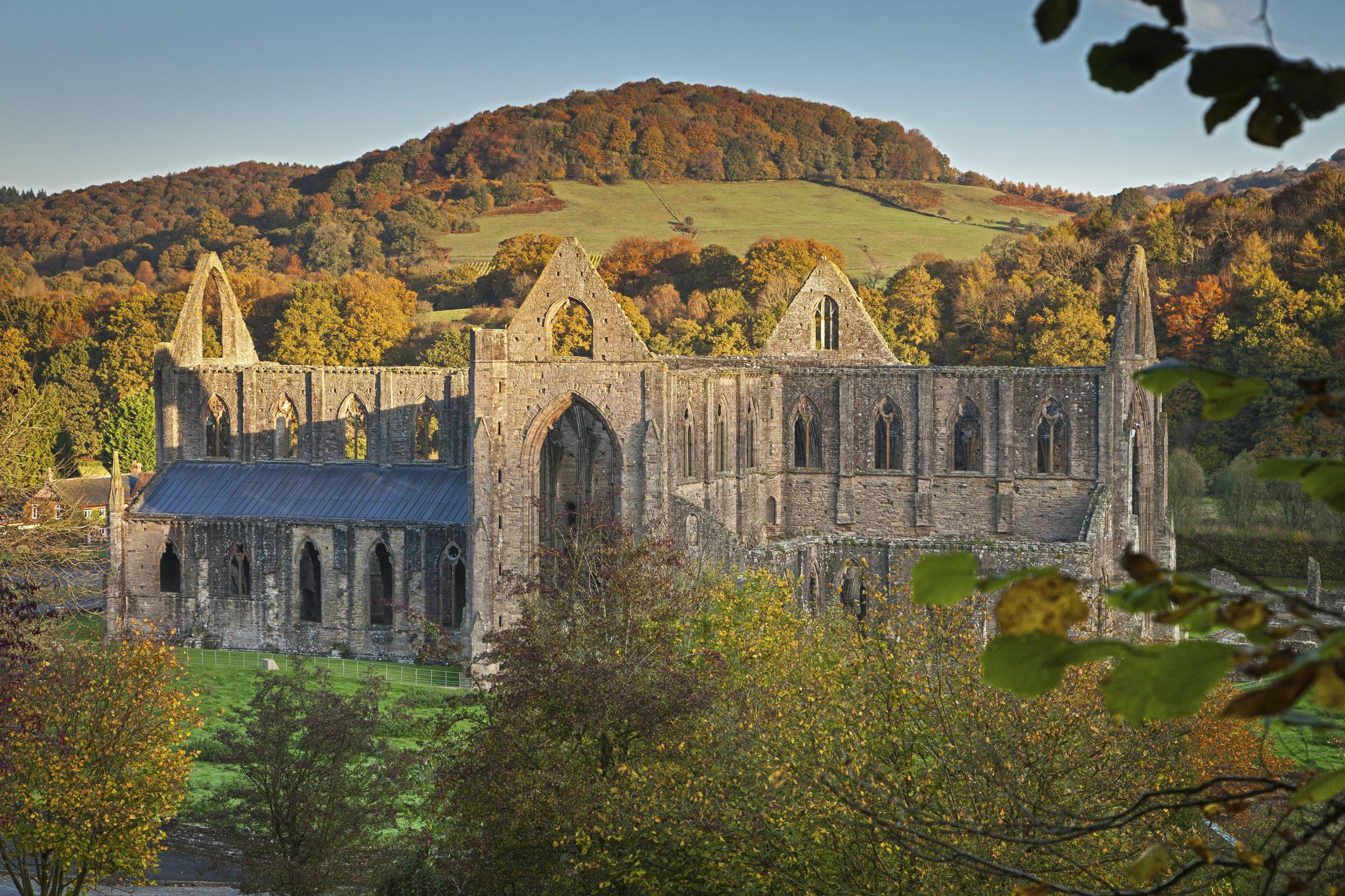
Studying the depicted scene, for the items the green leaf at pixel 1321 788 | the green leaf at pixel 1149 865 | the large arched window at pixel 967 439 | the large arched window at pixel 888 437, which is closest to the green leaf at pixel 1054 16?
the green leaf at pixel 1321 788

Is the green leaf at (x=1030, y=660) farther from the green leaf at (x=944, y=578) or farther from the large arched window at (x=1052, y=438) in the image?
the large arched window at (x=1052, y=438)

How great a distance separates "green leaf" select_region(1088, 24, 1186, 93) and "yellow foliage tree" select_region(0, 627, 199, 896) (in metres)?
15.9

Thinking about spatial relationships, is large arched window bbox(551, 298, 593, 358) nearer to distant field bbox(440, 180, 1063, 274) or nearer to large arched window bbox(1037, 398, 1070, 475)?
distant field bbox(440, 180, 1063, 274)

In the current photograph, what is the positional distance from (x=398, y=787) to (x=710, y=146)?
92.4 metres

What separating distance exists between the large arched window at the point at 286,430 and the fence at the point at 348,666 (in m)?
6.79

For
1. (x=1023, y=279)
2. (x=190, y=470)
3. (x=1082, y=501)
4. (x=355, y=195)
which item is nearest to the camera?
(x=1082, y=501)

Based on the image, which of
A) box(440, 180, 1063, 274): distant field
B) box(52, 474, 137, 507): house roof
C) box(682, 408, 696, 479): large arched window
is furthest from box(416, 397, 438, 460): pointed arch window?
box(440, 180, 1063, 274): distant field

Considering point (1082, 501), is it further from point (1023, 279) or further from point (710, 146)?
point (710, 146)

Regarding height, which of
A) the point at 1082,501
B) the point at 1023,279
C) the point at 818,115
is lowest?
the point at 1082,501

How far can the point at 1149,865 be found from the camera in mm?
2881

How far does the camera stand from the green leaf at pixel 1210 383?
8.25 ft

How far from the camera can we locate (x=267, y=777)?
19.9 m

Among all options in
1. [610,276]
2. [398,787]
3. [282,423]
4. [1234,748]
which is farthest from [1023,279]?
[398,787]

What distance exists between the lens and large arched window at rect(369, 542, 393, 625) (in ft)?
120
